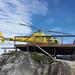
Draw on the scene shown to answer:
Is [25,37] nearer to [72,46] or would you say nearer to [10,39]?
[10,39]

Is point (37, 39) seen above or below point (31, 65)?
above

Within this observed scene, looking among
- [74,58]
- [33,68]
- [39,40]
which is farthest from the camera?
[39,40]

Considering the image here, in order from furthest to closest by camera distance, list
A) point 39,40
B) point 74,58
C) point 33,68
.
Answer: point 39,40
point 74,58
point 33,68

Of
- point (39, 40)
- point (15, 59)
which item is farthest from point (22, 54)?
point (39, 40)

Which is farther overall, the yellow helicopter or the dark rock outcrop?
the yellow helicopter

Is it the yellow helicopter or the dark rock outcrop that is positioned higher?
the yellow helicopter

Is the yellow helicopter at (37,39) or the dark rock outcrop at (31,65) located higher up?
the yellow helicopter at (37,39)

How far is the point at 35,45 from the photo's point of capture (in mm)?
24625

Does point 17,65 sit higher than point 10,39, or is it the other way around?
point 10,39

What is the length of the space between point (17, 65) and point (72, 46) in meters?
5.75

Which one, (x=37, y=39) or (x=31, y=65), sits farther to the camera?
(x=37, y=39)

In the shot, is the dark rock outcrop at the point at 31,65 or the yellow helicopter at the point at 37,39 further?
the yellow helicopter at the point at 37,39

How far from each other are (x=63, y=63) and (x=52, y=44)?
132 inches

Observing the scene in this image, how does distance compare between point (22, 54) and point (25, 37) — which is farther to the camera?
point (25, 37)
